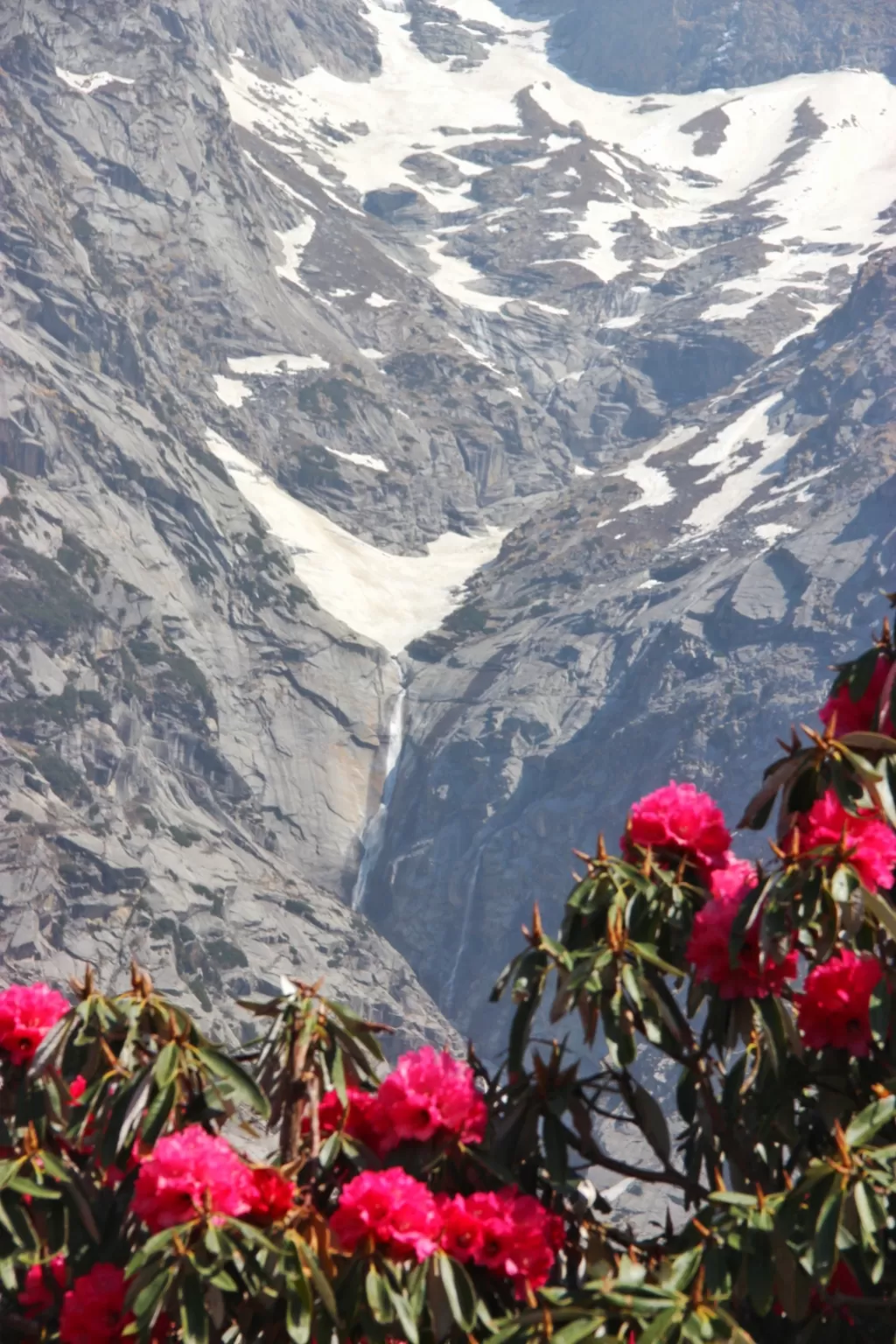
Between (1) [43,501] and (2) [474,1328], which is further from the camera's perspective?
(1) [43,501]

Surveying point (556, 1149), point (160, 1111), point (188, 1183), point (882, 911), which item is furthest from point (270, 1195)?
point (882, 911)

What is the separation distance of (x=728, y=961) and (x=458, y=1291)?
5.32 ft

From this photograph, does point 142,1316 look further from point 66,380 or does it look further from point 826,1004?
point 66,380

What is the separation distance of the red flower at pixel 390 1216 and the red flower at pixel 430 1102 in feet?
1.94

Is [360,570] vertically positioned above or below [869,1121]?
below

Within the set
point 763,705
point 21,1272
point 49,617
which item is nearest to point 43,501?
point 49,617

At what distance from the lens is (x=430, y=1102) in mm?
6398

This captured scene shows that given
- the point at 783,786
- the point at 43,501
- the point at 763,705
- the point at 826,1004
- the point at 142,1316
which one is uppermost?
the point at 783,786

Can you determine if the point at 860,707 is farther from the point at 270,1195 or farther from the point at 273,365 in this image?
the point at 273,365

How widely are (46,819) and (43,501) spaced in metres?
31.6

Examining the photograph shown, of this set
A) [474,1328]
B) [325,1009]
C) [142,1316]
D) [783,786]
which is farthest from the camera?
[325,1009]

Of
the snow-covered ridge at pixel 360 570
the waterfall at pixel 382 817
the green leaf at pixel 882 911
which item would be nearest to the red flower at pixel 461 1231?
the green leaf at pixel 882 911

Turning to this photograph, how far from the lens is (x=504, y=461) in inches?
7771

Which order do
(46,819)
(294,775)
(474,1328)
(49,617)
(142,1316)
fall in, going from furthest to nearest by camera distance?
1. (294,775)
2. (49,617)
3. (46,819)
4. (474,1328)
5. (142,1316)
